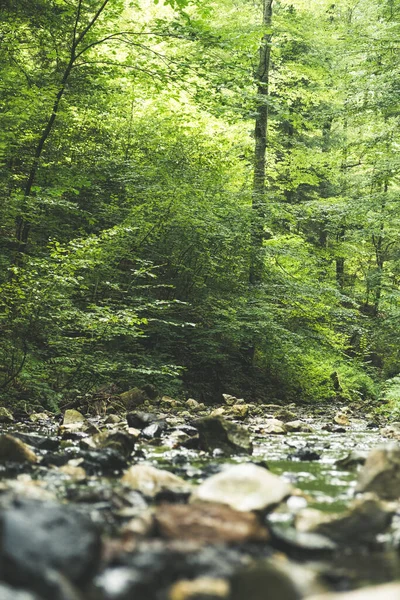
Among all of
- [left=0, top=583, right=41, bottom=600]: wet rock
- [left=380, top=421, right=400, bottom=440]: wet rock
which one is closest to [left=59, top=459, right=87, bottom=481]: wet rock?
[left=0, top=583, right=41, bottom=600]: wet rock

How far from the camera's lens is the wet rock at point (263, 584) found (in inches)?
56.0

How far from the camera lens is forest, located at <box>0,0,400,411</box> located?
7.62 m

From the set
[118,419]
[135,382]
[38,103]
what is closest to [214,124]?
[38,103]

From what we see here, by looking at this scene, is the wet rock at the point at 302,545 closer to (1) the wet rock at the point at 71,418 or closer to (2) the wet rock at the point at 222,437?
(2) the wet rock at the point at 222,437

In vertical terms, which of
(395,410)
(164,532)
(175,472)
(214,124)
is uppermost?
(214,124)

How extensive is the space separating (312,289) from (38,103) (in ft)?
23.0

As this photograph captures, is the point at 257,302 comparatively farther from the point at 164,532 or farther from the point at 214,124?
the point at 164,532

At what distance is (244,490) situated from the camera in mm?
2439

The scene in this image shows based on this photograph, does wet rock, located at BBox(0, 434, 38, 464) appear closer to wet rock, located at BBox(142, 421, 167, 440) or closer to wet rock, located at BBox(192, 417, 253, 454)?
wet rock, located at BBox(192, 417, 253, 454)

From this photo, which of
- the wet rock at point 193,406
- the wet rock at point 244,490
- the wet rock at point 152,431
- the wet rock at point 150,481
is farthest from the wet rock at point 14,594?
the wet rock at point 193,406

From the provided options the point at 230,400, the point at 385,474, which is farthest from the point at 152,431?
the point at 230,400

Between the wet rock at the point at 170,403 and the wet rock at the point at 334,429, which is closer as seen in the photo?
the wet rock at the point at 334,429

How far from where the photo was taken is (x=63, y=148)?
34.2ft

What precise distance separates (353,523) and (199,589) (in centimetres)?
91
